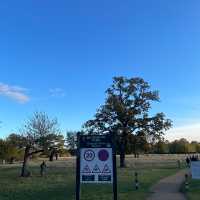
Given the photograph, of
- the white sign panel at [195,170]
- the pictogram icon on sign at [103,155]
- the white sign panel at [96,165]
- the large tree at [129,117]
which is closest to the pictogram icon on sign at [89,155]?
the white sign panel at [96,165]

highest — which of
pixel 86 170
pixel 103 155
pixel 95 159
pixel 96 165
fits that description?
pixel 103 155

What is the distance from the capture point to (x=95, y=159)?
619 inches

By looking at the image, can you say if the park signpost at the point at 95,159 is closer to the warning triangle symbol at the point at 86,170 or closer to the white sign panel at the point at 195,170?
the warning triangle symbol at the point at 86,170

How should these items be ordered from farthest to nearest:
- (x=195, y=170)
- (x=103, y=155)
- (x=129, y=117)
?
1. (x=129, y=117)
2. (x=195, y=170)
3. (x=103, y=155)

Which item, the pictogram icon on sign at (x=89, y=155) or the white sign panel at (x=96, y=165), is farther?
the pictogram icon on sign at (x=89, y=155)

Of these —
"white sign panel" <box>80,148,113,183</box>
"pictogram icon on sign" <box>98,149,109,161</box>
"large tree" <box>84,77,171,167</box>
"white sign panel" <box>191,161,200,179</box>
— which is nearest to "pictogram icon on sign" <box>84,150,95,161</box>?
"white sign panel" <box>80,148,113,183</box>

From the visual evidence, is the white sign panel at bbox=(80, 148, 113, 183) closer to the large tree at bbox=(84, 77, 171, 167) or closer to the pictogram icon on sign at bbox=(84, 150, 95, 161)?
the pictogram icon on sign at bbox=(84, 150, 95, 161)

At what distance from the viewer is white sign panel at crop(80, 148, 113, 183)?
1559cm

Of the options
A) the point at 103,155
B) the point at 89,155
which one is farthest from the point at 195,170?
the point at 89,155

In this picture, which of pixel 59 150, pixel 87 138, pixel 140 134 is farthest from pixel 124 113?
pixel 87 138

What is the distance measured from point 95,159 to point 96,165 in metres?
0.20

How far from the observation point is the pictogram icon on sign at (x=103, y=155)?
1564cm

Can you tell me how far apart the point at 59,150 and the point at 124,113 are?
60.6 feet

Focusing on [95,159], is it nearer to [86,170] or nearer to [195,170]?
[86,170]
